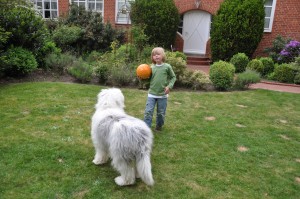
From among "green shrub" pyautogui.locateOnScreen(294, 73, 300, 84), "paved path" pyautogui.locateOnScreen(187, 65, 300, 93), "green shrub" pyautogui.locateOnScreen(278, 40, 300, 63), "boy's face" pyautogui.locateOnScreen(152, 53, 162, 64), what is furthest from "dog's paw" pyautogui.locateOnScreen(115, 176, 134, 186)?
"green shrub" pyautogui.locateOnScreen(278, 40, 300, 63)

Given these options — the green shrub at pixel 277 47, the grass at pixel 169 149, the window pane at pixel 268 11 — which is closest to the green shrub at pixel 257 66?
the green shrub at pixel 277 47

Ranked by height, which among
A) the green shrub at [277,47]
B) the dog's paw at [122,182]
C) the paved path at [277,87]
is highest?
the green shrub at [277,47]

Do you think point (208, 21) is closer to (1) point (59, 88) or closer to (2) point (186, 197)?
(1) point (59, 88)

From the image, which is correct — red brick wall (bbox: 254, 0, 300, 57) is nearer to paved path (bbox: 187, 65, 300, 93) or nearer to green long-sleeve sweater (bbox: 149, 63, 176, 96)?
paved path (bbox: 187, 65, 300, 93)

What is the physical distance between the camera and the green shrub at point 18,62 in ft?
27.2

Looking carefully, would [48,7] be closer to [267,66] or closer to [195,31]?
[195,31]

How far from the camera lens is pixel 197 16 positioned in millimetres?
15117

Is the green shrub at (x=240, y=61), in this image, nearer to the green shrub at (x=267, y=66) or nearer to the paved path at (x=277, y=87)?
the green shrub at (x=267, y=66)

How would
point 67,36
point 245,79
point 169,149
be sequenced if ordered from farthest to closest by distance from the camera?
1. point 67,36
2. point 245,79
3. point 169,149

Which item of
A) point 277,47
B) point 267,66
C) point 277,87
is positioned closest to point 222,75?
A: point 277,87

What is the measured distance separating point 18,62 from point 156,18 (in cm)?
722

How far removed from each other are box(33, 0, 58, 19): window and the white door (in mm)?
7908

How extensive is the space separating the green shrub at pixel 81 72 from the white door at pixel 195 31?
7.96 m

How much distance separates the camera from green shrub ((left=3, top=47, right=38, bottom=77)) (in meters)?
8.28
